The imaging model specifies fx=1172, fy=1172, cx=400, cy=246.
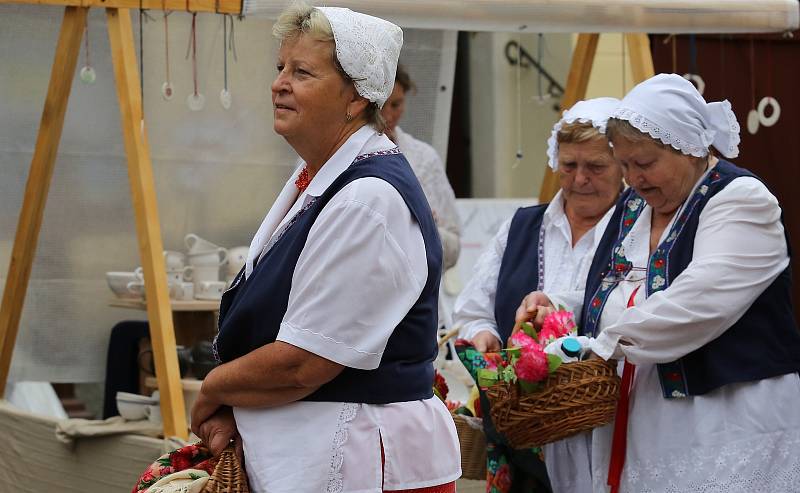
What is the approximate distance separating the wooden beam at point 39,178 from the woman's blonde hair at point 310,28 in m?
1.98

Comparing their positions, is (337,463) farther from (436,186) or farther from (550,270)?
(436,186)

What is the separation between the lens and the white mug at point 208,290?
15.5 feet

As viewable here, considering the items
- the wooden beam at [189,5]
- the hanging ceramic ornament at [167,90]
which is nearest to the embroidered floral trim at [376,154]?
the wooden beam at [189,5]

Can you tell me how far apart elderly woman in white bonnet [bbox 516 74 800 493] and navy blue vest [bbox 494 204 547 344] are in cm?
46

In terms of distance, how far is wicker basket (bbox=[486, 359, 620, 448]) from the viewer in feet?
9.54

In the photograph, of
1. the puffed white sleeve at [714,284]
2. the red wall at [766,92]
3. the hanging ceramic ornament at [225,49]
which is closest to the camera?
the puffed white sleeve at [714,284]

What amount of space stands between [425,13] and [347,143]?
5.76ft

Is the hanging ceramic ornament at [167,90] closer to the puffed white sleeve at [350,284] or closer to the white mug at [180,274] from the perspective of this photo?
the white mug at [180,274]

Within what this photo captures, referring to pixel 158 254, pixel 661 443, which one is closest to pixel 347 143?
pixel 661 443

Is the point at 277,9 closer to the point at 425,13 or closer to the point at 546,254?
the point at 425,13

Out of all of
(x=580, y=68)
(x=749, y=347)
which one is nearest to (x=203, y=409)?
(x=749, y=347)

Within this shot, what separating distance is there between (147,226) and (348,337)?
2051mm

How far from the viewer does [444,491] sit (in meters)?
2.34

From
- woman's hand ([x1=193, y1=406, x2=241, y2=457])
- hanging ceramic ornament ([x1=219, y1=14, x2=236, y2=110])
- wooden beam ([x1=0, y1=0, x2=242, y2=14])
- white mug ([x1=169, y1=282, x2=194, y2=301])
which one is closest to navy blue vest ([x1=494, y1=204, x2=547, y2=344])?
wooden beam ([x1=0, y1=0, x2=242, y2=14])
